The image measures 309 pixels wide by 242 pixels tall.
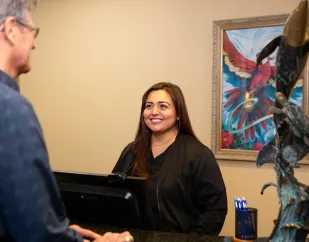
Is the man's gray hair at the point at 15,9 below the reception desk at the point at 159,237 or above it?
above

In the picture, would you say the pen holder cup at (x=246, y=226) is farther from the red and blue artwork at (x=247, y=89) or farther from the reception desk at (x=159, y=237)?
the red and blue artwork at (x=247, y=89)

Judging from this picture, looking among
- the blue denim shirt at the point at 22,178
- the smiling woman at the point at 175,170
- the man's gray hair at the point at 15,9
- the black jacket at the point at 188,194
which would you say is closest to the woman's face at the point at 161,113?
the smiling woman at the point at 175,170

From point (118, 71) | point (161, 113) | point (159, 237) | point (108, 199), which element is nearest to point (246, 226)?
point (159, 237)

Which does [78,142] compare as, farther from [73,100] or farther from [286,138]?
[286,138]

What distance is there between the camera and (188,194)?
72.1 inches

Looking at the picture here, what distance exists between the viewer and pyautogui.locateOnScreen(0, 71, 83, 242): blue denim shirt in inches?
31.2

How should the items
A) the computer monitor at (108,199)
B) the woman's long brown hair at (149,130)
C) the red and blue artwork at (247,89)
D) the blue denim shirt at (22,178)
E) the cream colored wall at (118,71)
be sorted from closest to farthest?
the blue denim shirt at (22,178) < the computer monitor at (108,199) < the woman's long brown hair at (149,130) < the red and blue artwork at (247,89) < the cream colored wall at (118,71)

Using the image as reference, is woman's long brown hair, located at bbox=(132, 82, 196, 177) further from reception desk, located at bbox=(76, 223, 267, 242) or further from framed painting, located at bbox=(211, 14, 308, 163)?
framed painting, located at bbox=(211, 14, 308, 163)

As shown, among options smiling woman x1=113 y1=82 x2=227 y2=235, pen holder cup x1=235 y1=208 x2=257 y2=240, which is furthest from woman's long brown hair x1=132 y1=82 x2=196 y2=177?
pen holder cup x1=235 y1=208 x2=257 y2=240

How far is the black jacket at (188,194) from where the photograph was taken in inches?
70.1

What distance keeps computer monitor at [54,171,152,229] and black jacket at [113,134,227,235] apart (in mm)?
481

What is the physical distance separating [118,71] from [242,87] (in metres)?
1.07

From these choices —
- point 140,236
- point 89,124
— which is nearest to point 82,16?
point 89,124

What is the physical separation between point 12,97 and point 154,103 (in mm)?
1238
